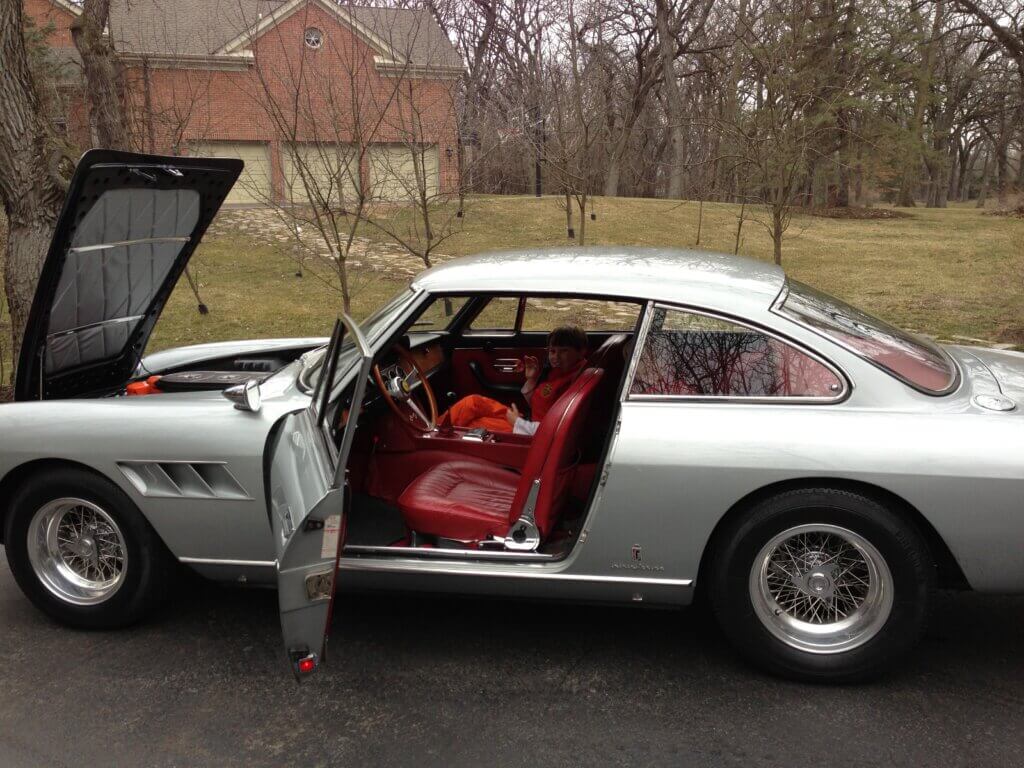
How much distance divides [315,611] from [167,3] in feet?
82.6

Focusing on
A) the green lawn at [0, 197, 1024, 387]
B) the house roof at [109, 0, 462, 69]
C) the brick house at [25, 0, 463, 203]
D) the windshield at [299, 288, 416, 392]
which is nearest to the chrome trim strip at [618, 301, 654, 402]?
the windshield at [299, 288, 416, 392]

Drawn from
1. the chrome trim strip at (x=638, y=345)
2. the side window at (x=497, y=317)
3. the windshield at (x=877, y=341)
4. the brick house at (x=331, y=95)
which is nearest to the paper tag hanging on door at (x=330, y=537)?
the chrome trim strip at (x=638, y=345)

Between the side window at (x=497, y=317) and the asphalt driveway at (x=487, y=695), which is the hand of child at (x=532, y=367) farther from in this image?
the asphalt driveway at (x=487, y=695)

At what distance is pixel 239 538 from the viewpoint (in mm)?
3510

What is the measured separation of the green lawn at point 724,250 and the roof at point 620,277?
8.47m

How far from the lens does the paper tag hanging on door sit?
2.73 m

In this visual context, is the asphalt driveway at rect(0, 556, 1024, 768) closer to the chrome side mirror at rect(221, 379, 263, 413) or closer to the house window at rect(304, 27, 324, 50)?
the chrome side mirror at rect(221, 379, 263, 413)

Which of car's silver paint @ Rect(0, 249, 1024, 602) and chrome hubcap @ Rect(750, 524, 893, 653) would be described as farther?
chrome hubcap @ Rect(750, 524, 893, 653)

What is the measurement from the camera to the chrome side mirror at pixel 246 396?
3.51m

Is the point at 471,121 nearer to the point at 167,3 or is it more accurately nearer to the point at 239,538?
the point at 239,538

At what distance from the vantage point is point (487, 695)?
3258mm

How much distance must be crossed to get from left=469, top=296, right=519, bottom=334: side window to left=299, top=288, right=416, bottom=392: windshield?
3.74 ft

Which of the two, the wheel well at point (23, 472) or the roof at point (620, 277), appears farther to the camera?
the wheel well at point (23, 472)

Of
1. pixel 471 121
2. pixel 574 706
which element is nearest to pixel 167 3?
pixel 471 121
